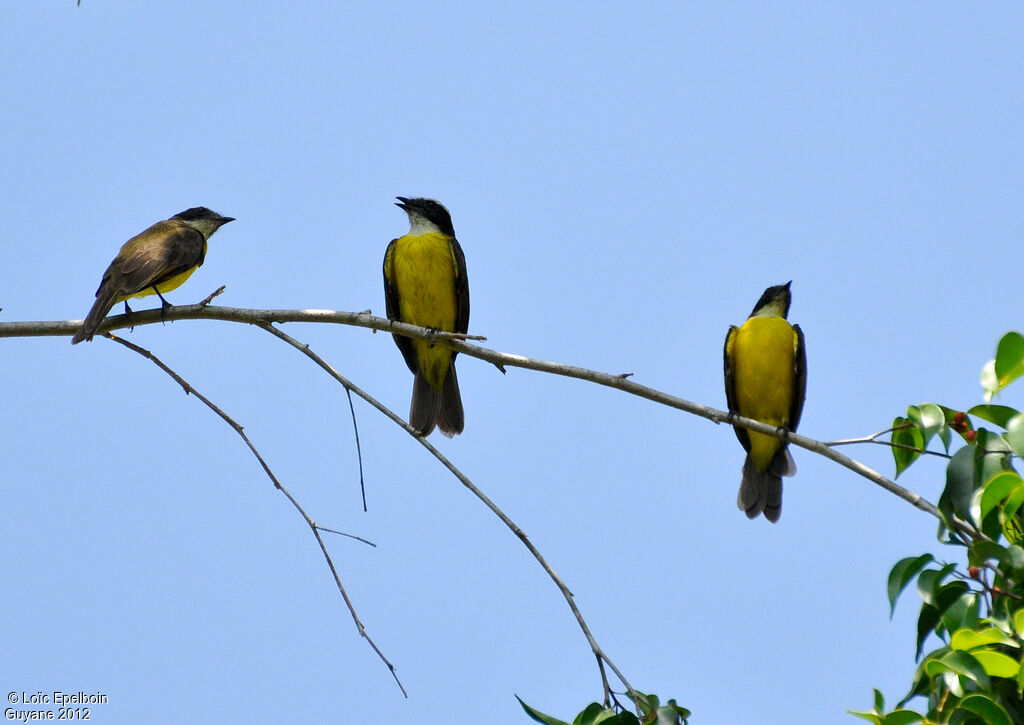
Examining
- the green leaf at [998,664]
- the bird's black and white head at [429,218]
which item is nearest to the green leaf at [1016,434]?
the green leaf at [998,664]

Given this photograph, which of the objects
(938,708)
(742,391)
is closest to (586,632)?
(938,708)

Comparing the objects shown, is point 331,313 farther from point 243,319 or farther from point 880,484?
point 880,484

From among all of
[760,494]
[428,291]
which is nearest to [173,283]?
[428,291]

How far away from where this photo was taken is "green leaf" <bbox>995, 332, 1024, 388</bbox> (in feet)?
12.9

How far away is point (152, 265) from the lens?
23.0 ft

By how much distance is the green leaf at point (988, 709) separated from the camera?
10.2 feet

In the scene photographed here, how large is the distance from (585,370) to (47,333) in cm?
281

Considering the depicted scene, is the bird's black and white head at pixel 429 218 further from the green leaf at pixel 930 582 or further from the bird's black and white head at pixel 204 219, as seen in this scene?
the green leaf at pixel 930 582

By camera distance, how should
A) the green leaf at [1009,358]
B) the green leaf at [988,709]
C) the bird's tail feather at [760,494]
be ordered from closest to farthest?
the green leaf at [988,709] → the green leaf at [1009,358] → the bird's tail feather at [760,494]

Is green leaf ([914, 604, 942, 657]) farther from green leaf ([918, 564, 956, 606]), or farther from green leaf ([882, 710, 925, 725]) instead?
green leaf ([882, 710, 925, 725])

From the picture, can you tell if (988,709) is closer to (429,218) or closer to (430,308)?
(430,308)

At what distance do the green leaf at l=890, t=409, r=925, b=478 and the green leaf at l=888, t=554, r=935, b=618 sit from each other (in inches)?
21.4

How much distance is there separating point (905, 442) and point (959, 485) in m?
0.55

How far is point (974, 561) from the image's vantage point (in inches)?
153
